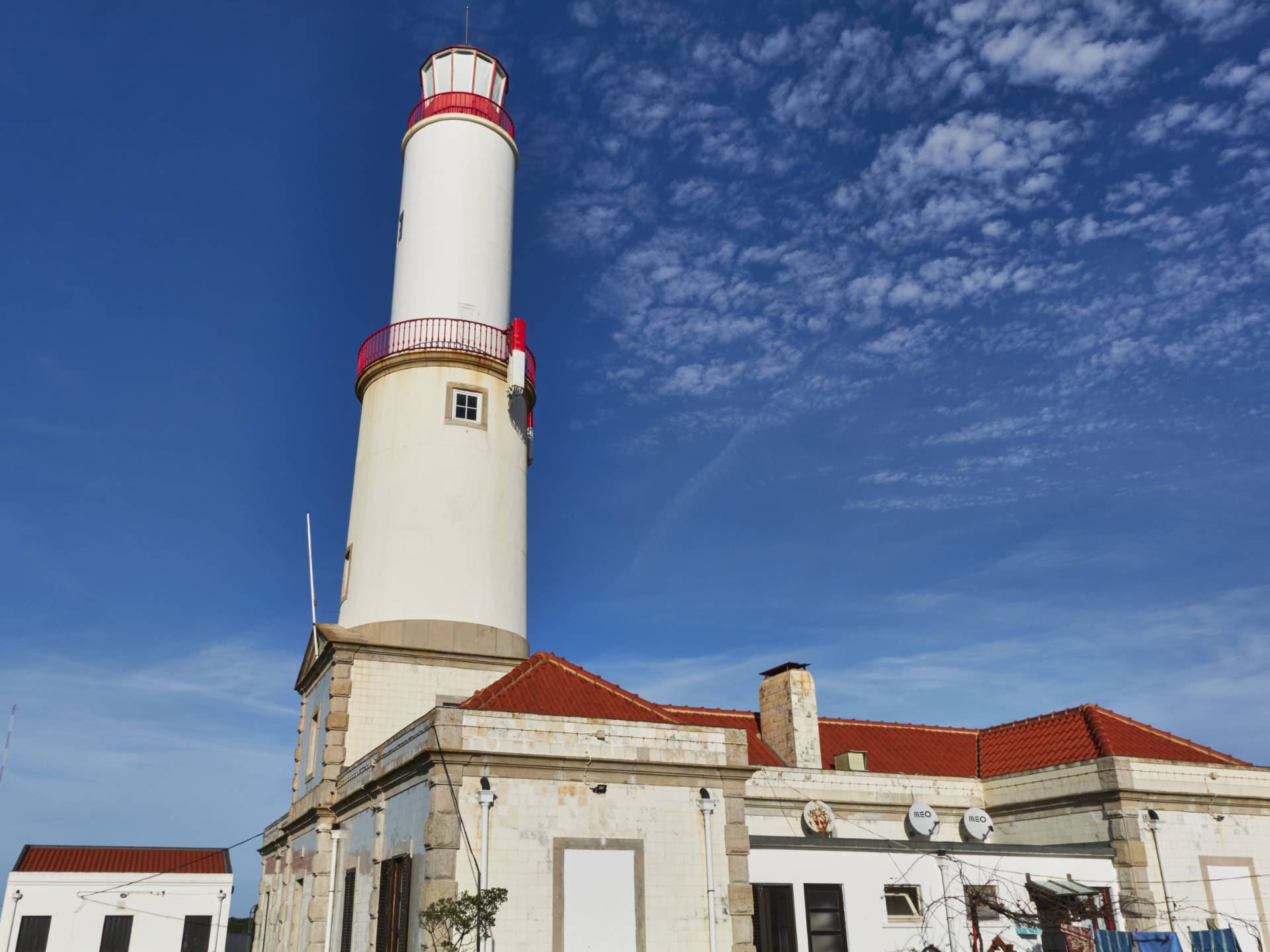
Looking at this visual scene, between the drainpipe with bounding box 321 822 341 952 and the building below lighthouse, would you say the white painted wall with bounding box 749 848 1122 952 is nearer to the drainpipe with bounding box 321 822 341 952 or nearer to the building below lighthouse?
the building below lighthouse

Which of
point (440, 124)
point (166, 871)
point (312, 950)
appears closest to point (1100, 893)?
point (312, 950)

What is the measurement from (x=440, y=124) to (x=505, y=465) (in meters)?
11.8

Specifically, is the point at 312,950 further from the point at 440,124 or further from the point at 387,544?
the point at 440,124

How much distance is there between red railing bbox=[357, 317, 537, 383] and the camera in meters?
27.9

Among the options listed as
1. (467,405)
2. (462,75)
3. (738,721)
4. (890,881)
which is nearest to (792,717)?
(738,721)

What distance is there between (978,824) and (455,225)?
2388 cm

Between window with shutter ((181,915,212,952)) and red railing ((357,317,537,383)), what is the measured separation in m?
30.3

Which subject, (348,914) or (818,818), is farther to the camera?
(818,818)

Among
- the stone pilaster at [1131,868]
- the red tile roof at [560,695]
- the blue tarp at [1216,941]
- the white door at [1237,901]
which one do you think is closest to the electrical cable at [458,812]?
the red tile roof at [560,695]

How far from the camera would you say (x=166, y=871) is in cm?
4528

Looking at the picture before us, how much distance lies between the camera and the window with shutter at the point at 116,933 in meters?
42.2

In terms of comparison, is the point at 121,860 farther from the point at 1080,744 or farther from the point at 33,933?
the point at 1080,744

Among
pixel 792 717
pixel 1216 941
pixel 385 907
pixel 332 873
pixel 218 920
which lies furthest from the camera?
pixel 218 920

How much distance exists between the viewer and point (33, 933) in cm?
4138
